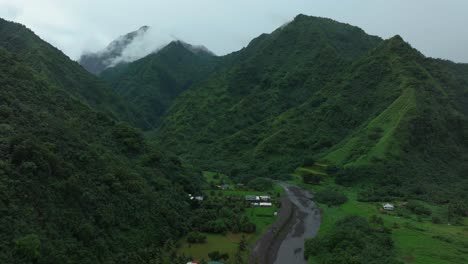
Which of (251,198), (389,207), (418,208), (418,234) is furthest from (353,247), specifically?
(251,198)

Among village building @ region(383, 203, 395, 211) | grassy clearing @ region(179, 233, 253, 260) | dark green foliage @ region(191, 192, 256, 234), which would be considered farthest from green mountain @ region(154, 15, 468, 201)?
grassy clearing @ region(179, 233, 253, 260)

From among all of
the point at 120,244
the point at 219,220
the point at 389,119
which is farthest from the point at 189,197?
the point at 389,119

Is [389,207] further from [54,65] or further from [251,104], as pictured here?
[251,104]

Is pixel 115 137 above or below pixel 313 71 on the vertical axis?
below

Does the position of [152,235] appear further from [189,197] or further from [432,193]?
[432,193]

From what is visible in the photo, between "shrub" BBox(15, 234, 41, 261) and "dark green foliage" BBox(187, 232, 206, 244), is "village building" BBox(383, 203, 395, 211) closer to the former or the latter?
"dark green foliage" BBox(187, 232, 206, 244)

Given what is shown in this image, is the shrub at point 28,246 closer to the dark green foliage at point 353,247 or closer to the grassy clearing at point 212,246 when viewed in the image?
the grassy clearing at point 212,246
